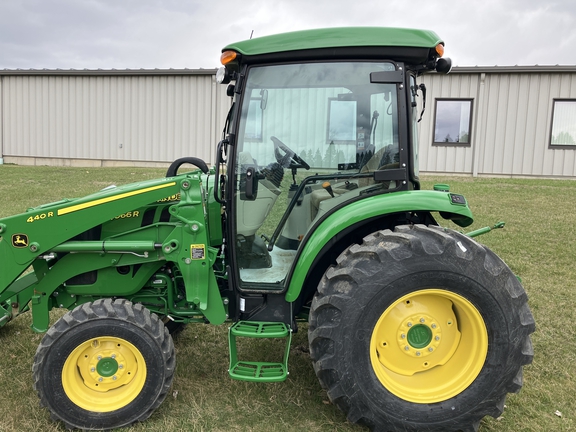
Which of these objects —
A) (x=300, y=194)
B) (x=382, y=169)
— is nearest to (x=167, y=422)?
(x=300, y=194)

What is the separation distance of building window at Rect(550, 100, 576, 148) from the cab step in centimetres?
1291

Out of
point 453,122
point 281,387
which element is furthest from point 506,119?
point 281,387

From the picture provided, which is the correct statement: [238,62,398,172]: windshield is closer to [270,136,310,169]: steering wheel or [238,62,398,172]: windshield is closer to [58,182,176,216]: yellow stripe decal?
[270,136,310,169]: steering wheel

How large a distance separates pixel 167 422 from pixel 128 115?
44.2 ft

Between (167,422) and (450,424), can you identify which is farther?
(167,422)

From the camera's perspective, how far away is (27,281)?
3283 millimetres

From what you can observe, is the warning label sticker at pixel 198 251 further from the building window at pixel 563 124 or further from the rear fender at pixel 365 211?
the building window at pixel 563 124

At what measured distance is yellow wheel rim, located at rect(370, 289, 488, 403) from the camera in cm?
260

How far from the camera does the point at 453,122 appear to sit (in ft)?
44.4

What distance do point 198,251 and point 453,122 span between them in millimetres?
12356

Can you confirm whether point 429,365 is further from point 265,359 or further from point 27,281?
point 27,281

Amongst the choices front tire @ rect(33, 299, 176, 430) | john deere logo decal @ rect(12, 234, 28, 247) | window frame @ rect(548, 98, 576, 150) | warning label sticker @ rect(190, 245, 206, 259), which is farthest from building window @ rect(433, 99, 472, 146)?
john deere logo decal @ rect(12, 234, 28, 247)

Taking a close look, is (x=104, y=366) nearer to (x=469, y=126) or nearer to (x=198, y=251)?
(x=198, y=251)

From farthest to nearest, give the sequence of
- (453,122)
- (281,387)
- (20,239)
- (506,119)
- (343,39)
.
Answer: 1. (453,122)
2. (506,119)
3. (281,387)
4. (20,239)
5. (343,39)
